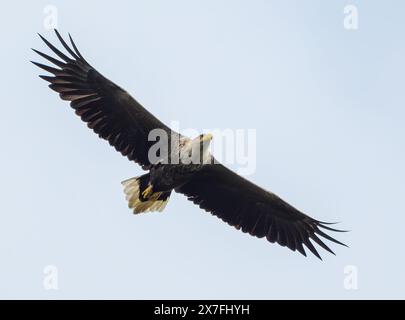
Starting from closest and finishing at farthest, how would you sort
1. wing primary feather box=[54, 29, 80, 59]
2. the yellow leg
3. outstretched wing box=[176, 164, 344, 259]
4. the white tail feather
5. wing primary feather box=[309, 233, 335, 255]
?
wing primary feather box=[54, 29, 80, 59], the yellow leg, the white tail feather, outstretched wing box=[176, 164, 344, 259], wing primary feather box=[309, 233, 335, 255]

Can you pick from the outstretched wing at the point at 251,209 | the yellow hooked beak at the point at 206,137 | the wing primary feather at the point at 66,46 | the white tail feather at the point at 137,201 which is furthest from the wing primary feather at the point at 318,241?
the wing primary feather at the point at 66,46

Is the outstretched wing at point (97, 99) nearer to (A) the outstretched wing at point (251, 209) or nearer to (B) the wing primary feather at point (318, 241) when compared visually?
(A) the outstretched wing at point (251, 209)

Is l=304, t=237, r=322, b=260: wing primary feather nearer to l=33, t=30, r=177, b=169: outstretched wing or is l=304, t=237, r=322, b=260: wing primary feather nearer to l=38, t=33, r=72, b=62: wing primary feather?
l=33, t=30, r=177, b=169: outstretched wing

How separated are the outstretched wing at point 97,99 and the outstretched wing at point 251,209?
1161 millimetres

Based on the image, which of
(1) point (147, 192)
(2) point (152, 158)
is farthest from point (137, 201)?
(2) point (152, 158)

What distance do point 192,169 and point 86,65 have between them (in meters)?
2.16

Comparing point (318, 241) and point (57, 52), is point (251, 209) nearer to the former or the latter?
point (318, 241)

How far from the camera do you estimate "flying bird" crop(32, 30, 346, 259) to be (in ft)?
48.7

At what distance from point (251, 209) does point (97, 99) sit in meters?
2.95

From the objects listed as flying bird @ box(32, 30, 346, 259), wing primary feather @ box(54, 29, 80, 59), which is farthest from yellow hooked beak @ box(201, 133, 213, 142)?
wing primary feather @ box(54, 29, 80, 59)

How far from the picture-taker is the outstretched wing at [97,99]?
48.8 ft

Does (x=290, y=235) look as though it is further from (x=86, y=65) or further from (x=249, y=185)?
(x=86, y=65)

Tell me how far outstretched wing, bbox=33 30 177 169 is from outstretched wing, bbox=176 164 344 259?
116cm

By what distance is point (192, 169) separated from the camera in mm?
14930
